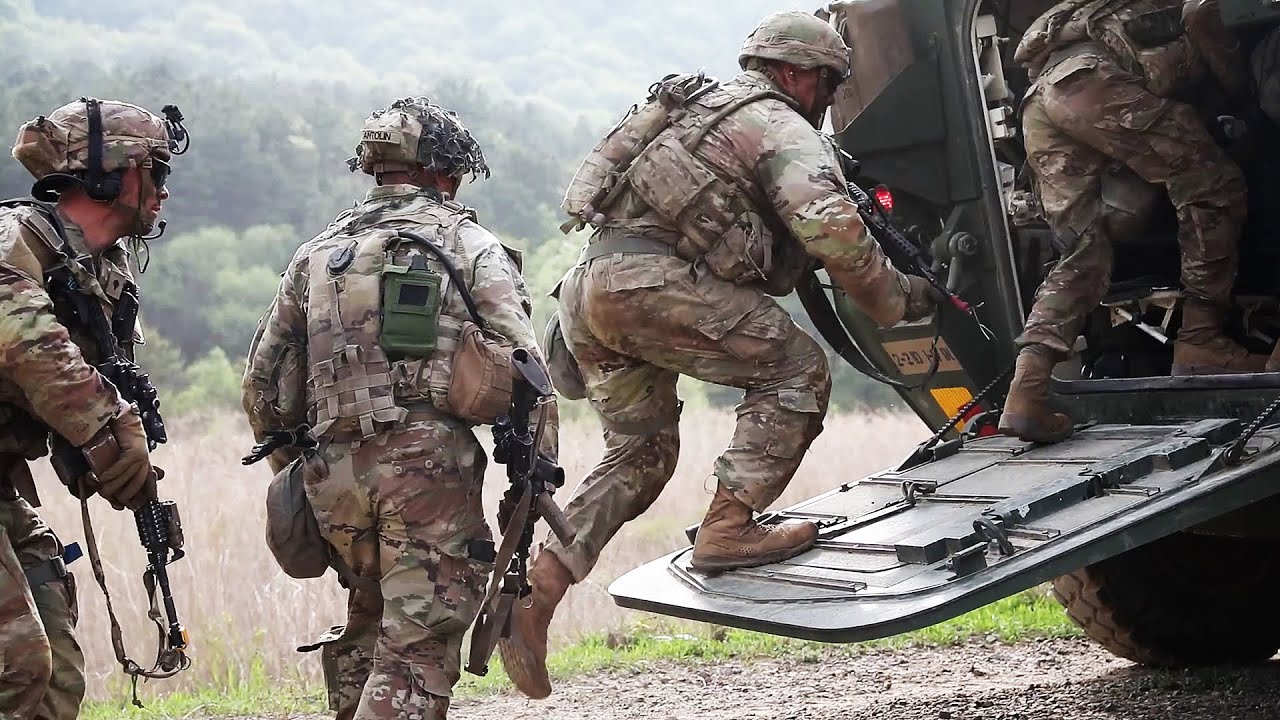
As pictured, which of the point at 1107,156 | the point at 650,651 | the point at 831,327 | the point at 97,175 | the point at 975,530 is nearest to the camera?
the point at 975,530

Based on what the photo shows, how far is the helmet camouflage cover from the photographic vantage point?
13.5ft

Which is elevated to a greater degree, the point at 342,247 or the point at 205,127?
the point at 205,127

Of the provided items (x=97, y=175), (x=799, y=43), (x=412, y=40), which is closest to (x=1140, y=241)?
(x=799, y=43)

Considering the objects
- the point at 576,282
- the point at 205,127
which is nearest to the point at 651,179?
the point at 576,282

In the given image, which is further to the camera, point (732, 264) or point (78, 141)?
point (732, 264)

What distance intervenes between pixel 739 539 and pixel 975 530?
83 centimetres

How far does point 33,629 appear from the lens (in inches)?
149

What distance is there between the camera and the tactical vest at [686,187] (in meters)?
4.57

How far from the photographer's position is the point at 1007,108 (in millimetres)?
5230

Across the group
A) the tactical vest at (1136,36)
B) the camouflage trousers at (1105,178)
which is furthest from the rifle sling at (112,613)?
the tactical vest at (1136,36)

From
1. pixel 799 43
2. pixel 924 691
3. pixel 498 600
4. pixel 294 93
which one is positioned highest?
pixel 294 93

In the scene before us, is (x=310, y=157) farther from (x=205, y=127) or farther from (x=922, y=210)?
(x=922, y=210)

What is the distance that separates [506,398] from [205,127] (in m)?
24.5

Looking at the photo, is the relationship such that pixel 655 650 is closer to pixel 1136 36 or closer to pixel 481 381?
pixel 481 381
